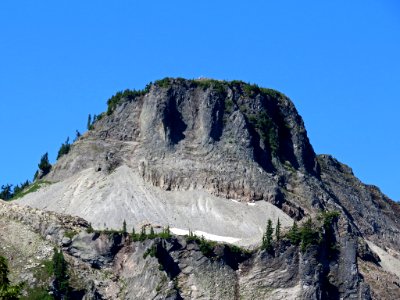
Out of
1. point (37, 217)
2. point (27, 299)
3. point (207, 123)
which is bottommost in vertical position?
point (27, 299)

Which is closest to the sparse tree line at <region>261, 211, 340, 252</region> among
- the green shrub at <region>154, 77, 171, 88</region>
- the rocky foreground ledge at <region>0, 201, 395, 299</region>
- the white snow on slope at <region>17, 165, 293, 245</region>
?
the rocky foreground ledge at <region>0, 201, 395, 299</region>

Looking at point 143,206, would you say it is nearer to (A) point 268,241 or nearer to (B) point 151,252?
(B) point 151,252

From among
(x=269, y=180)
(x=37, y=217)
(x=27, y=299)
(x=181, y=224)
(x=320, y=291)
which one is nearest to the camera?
(x=27, y=299)

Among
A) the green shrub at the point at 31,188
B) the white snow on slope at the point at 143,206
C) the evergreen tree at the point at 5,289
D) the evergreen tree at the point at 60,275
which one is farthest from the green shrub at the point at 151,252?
the evergreen tree at the point at 5,289

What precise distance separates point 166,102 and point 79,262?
168 ft

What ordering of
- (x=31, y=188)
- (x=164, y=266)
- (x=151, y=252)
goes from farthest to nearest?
(x=31, y=188) → (x=151, y=252) → (x=164, y=266)

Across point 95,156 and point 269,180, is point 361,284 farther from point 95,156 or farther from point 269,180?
point 95,156

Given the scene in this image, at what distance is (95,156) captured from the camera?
190750 mm

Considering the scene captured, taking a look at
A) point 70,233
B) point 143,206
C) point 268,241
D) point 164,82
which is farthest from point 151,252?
point 164,82

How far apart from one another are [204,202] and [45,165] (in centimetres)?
3153

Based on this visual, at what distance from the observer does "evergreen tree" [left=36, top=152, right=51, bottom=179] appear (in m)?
197

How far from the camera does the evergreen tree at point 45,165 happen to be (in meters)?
197

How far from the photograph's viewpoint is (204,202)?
18225 cm

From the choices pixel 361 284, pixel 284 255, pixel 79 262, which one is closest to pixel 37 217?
pixel 79 262
